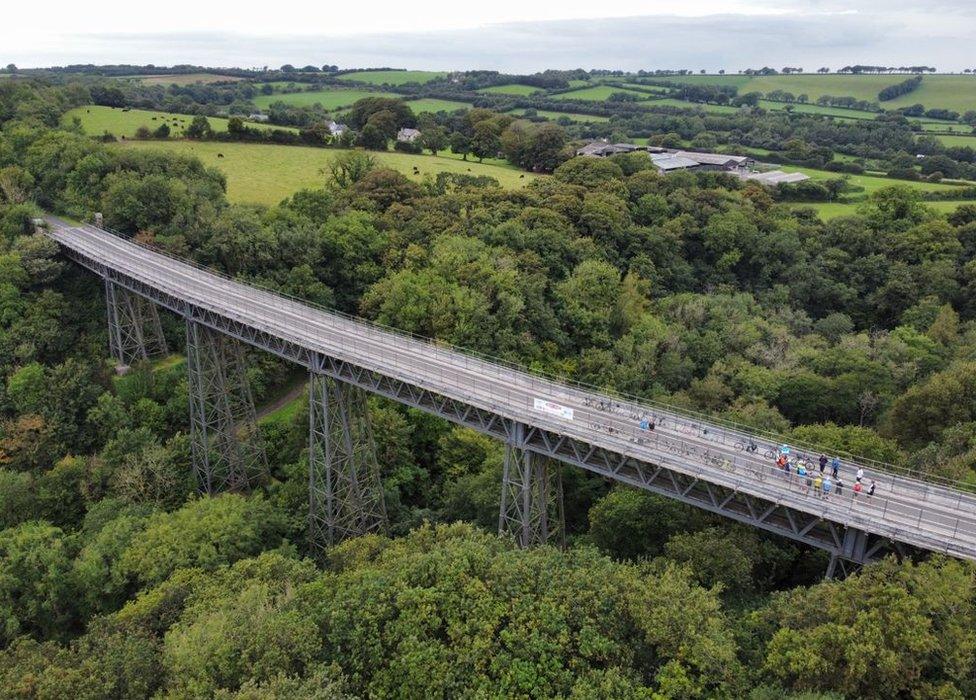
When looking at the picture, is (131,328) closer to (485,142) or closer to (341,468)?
(341,468)

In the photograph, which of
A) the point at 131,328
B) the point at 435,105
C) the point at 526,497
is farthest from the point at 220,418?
the point at 435,105

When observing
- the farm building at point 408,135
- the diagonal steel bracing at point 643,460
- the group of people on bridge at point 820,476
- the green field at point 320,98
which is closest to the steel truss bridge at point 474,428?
→ the diagonal steel bracing at point 643,460

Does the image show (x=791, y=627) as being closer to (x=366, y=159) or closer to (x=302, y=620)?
(x=302, y=620)

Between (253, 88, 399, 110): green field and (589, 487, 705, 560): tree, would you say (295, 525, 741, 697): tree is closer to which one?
(589, 487, 705, 560): tree

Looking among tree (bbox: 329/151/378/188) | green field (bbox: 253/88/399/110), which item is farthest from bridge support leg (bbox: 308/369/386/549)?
green field (bbox: 253/88/399/110)

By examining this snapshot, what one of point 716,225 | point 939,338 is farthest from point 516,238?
point 939,338

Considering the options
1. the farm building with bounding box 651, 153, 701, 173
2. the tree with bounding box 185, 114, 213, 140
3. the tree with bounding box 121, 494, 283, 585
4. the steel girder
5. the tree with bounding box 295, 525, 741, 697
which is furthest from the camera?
the farm building with bounding box 651, 153, 701, 173
